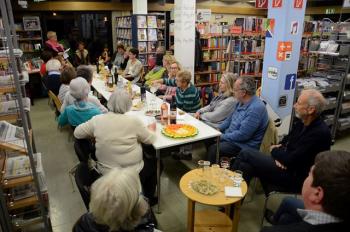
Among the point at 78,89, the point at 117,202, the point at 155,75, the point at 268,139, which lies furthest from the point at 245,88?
the point at 155,75

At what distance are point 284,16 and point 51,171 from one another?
3.52 m

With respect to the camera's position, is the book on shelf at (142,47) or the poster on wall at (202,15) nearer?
the poster on wall at (202,15)

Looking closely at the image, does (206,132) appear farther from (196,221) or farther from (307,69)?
(307,69)

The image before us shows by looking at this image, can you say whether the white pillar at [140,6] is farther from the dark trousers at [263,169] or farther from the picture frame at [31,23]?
the dark trousers at [263,169]

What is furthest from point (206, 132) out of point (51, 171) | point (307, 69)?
point (307, 69)

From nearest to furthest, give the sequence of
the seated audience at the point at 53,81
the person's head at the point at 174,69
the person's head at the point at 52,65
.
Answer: the person's head at the point at 174,69, the seated audience at the point at 53,81, the person's head at the point at 52,65

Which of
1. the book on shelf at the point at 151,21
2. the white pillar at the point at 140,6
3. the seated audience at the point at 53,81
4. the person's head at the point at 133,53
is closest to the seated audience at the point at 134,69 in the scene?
the person's head at the point at 133,53

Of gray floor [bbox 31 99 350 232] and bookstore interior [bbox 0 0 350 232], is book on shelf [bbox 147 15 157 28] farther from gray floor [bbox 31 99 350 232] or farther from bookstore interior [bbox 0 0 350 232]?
gray floor [bbox 31 99 350 232]

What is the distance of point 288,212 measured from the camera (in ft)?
6.24

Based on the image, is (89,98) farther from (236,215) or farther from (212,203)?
(236,215)

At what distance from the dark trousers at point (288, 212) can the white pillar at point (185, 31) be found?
164 inches

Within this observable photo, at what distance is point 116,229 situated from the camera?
1.21m

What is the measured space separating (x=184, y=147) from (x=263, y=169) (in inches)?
41.2

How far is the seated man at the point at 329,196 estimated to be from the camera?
1.13m
